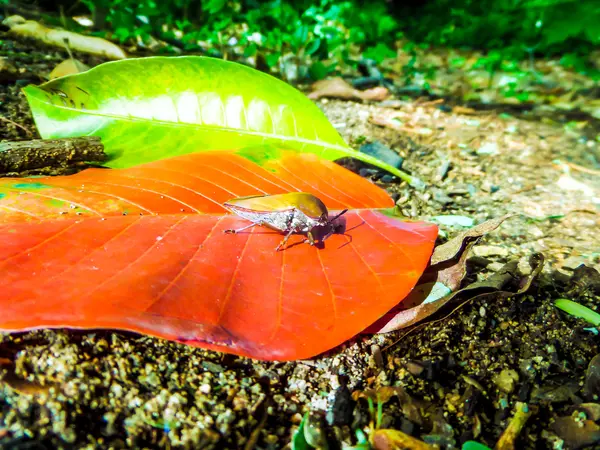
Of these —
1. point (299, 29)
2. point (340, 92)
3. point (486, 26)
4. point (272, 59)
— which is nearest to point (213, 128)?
point (340, 92)

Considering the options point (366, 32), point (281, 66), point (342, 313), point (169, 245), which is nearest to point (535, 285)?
point (342, 313)

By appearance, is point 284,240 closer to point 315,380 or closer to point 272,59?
point 315,380

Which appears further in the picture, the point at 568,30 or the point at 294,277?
the point at 568,30

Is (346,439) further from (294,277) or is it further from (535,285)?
(535,285)

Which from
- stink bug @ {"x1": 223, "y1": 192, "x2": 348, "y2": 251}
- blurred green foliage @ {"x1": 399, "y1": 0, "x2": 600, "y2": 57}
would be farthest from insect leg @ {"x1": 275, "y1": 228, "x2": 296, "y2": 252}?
blurred green foliage @ {"x1": 399, "y1": 0, "x2": 600, "y2": 57}

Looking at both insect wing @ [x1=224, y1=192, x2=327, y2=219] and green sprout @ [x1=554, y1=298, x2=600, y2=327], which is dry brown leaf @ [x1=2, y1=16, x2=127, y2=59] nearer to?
insect wing @ [x1=224, y1=192, x2=327, y2=219]
